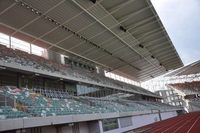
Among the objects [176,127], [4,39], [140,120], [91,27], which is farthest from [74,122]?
[140,120]

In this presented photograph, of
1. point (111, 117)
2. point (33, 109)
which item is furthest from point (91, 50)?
point (33, 109)

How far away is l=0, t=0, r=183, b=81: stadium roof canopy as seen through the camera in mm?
19156

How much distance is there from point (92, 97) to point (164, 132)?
8.54 m

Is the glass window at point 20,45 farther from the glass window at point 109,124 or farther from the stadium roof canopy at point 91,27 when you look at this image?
the glass window at point 109,124

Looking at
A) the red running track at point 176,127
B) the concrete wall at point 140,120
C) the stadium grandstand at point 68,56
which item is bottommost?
the red running track at point 176,127

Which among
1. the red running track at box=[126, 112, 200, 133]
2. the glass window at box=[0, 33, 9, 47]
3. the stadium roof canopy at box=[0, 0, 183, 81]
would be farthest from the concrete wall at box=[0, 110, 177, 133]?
the glass window at box=[0, 33, 9, 47]

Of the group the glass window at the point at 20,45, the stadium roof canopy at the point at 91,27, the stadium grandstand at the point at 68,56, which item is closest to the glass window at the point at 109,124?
the stadium grandstand at the point at 68,56

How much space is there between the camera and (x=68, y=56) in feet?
93.8

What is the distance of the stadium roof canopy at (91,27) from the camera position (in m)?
19.2

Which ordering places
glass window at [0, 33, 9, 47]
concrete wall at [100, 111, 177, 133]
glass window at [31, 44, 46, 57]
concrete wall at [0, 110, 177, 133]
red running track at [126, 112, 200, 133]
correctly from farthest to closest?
concrete wall at [100, 111, 177, 133], glass window at [31, 44, 46, 57], glass window at [0, 33, 9, 47], red running track at [126, 112, 200, 133], concrete wall at [0, 110, 177, 133]

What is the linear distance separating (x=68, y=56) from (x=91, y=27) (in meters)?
5.91

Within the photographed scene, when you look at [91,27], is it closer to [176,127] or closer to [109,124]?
[109,124]

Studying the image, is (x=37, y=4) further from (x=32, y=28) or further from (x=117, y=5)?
(x=117, y=5)

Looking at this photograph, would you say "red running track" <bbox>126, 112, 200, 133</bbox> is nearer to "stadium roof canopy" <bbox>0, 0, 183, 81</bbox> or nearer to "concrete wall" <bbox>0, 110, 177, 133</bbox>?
"concrete wall" <bbox>0, 110, 177, 133</bbox>
